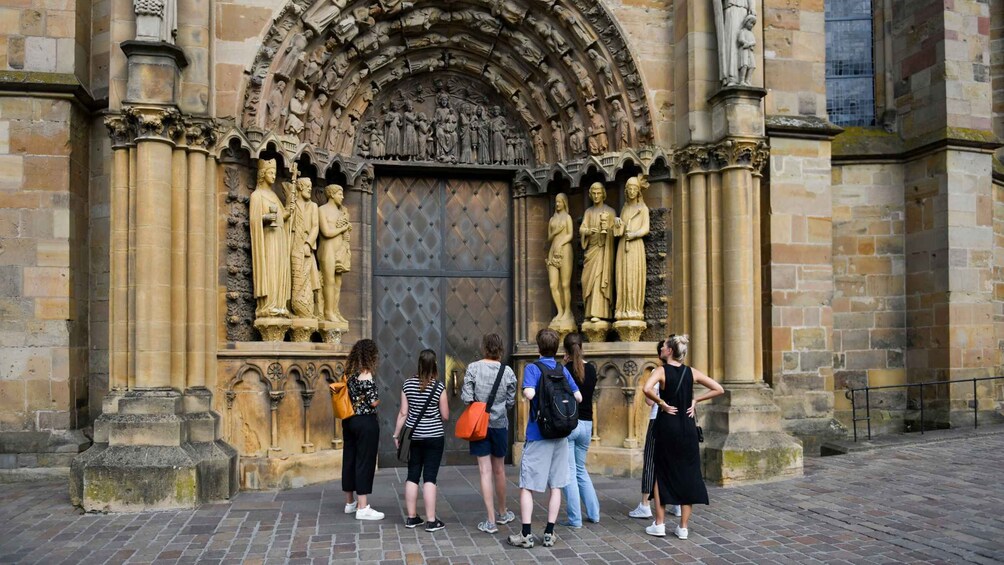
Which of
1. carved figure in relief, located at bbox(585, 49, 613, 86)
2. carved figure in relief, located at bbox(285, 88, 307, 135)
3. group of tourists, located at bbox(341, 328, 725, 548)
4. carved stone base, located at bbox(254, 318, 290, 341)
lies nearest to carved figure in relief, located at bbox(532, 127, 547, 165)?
carved figure in relief, located at bbox(585, 49, 613, 86)

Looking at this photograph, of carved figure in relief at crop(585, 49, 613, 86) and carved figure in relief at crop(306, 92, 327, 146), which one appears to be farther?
carved figure in relief at crop(585, 49, 613, 86)

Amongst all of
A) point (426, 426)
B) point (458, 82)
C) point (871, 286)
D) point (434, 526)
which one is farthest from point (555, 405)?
point (871, 286)

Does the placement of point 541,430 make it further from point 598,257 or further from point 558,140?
point 558,140

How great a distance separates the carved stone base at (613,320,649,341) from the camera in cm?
1054

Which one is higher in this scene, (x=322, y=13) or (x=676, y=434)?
(x=322, y=13)

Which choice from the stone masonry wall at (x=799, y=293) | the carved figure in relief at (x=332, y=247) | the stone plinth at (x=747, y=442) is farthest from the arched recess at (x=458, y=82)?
the stone plinth at (x=747, y=442)

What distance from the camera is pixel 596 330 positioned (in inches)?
423

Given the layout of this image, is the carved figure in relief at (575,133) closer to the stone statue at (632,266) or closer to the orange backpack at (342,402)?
the stone statue at (632,266)

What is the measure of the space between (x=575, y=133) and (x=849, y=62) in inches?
262

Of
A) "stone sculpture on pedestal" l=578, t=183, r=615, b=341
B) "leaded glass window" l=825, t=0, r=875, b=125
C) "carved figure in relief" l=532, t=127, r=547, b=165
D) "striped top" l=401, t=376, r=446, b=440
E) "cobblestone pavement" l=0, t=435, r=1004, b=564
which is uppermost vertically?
"leaded glass window" l=825, t=0, r=875, b=125

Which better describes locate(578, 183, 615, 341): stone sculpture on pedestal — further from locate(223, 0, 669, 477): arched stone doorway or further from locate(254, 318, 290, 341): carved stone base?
locate(254, 318, 290, 341): carved stone base

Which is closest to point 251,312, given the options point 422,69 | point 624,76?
point 422,69

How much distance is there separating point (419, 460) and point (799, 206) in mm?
7111

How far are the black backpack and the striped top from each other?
3.25 feet
